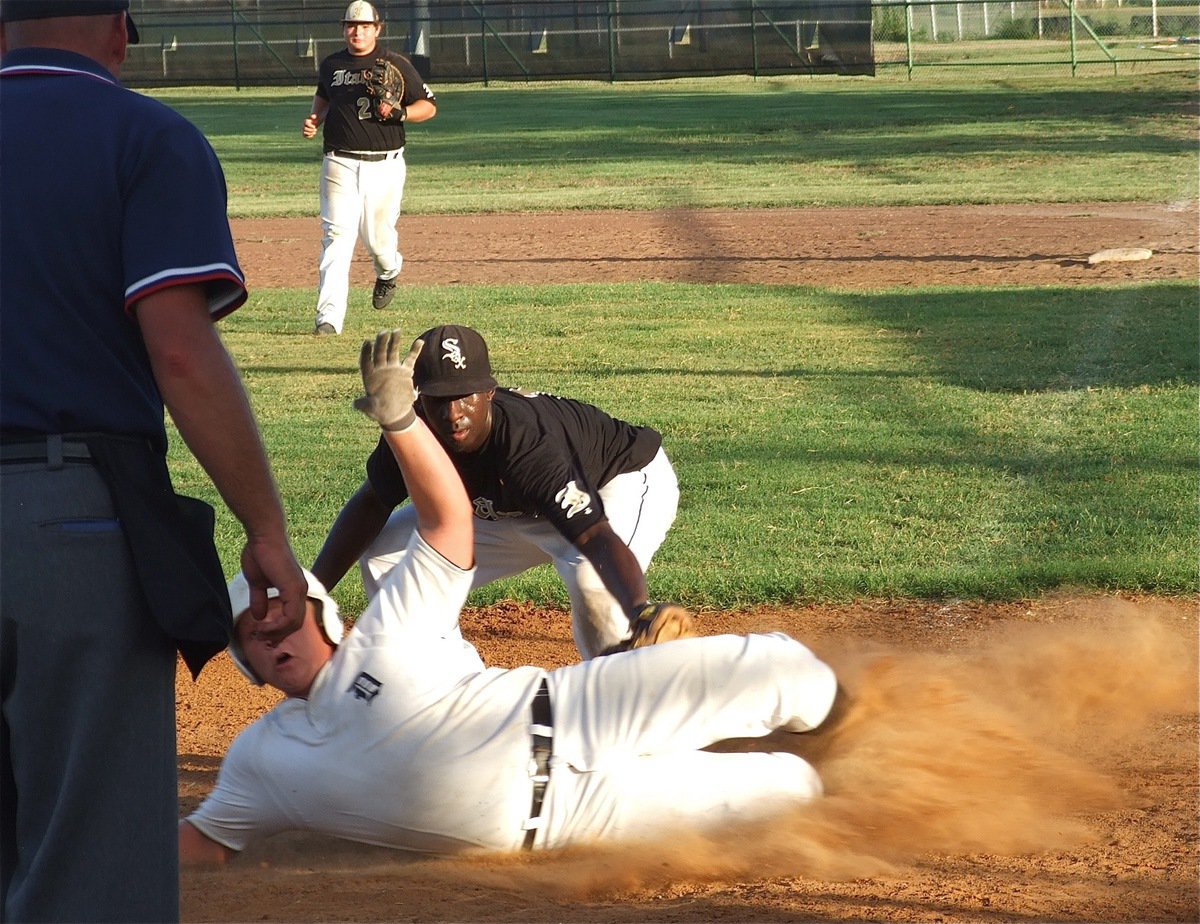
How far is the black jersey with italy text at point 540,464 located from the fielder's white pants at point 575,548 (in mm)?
67

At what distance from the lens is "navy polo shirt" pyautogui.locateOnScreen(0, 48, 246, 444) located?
2527 millimetres

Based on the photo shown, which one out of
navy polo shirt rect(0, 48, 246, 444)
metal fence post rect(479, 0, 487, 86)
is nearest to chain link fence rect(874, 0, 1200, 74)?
metal fence post rect(479, 0, 487, 86)

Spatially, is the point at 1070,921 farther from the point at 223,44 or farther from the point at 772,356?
the point at 223,44

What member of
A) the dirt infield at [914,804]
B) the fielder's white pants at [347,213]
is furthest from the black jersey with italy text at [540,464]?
the fielder's white pants at [347,213]

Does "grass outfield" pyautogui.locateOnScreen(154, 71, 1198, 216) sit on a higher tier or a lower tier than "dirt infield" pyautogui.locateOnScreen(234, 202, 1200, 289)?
higher

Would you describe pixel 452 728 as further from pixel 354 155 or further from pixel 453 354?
pixel 354 155

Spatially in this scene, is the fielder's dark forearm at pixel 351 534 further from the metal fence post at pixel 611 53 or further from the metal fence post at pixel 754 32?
the metal fence post at pixel 611 53

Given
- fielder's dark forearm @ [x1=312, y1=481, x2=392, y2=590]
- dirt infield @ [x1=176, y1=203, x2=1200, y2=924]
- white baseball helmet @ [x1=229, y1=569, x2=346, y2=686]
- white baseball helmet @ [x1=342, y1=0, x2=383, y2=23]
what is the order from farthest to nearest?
white baseball helmet @ [x1=342, y1=0, x2=383, y2=23]
fielder's dark forearm @ [x1=312, y1=481, x2=392, y2=590]
white baseball helmet @ [x1=229, y1=569, x2=346, y2=686]
dirt infield @ [x1=176, y1=203, x2=1200, y2=924]

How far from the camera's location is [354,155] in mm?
11500

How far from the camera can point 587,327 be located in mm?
11891

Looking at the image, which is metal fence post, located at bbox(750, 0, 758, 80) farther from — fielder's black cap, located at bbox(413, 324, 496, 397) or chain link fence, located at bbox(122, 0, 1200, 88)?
fielder's black cap, located at bbox(413, 324, 496, 397)

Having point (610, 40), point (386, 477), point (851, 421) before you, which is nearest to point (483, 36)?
point (610, 40)

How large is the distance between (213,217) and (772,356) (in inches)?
327

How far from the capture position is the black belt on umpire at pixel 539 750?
3857 mm
